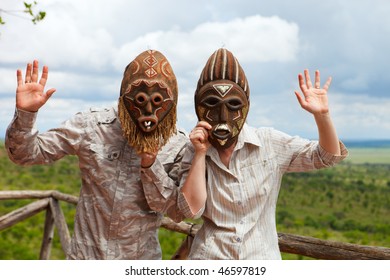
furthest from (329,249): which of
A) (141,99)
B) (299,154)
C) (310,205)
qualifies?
(310,205)

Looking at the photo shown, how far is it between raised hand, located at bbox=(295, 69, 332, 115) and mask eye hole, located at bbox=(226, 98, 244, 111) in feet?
0.86

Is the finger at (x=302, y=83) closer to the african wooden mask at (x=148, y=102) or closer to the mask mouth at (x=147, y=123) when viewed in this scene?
the african wooden mask at (x=148, y=102)

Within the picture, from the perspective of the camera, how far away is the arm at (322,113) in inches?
96.5

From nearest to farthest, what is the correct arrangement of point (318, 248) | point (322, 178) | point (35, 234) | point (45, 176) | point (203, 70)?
point (203, 70) < point (318, 248) < point (35, 234) < point (45, 176) < point (322, 178)

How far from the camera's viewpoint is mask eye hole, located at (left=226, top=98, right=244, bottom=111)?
248 cm

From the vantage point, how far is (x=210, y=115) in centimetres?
251

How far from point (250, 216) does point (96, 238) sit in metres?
0.77

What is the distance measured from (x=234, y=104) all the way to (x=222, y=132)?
0.14 m

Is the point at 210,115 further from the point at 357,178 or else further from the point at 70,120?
the point at 357,178

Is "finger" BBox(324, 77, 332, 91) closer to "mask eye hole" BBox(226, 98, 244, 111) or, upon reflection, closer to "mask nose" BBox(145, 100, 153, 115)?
"mask eye hole" BBox(226, 98, 244, 111)

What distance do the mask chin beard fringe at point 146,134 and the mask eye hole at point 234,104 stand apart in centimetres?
26

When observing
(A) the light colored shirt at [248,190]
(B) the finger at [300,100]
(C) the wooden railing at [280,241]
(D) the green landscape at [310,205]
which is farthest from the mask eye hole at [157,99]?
(D) the green landscape at [310,205]

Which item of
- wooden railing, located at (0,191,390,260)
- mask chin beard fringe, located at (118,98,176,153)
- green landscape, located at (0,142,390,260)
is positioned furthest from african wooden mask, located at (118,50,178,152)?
green landscape, located at (0,142,390,260)

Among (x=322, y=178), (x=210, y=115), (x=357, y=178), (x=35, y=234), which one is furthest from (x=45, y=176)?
(x=210, y=115)
